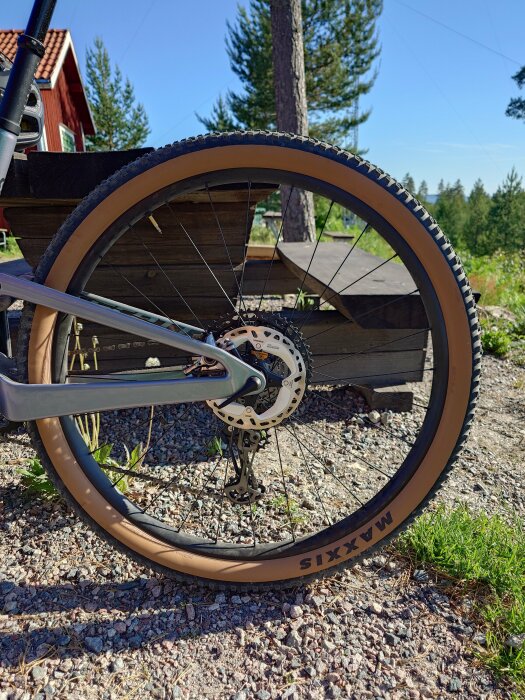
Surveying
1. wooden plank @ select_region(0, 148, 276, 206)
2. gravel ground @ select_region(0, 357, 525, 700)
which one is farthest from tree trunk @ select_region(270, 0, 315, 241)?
gravel ground @ select_region(0, 357, 525, 700)

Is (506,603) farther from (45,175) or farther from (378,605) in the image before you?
(45,175)

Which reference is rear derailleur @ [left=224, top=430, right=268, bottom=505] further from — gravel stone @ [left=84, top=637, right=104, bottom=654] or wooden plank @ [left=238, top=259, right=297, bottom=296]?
wooden plank @ [left=238, top=259, right=297, bottom=296]

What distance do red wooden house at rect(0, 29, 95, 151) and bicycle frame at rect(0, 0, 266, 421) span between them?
13.4m

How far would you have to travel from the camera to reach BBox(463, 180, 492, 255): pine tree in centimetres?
3626

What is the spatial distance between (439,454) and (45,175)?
61.8 inches

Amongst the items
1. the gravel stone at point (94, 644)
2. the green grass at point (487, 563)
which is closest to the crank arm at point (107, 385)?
the gravel stone at point (94, 644)

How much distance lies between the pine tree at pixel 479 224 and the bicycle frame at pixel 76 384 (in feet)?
121

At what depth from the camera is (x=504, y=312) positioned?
494 cm

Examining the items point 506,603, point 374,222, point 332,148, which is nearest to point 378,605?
point 506,603

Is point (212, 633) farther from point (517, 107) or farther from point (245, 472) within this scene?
point (517, 107)

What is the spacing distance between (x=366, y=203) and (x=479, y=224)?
141 feet

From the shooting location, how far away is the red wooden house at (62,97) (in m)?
14.7

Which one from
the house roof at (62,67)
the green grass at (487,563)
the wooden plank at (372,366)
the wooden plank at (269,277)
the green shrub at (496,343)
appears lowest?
the green grass at (487,563)

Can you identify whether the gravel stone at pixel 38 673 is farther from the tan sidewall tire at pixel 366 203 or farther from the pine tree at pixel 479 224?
the pine tree at pixel 479 224
